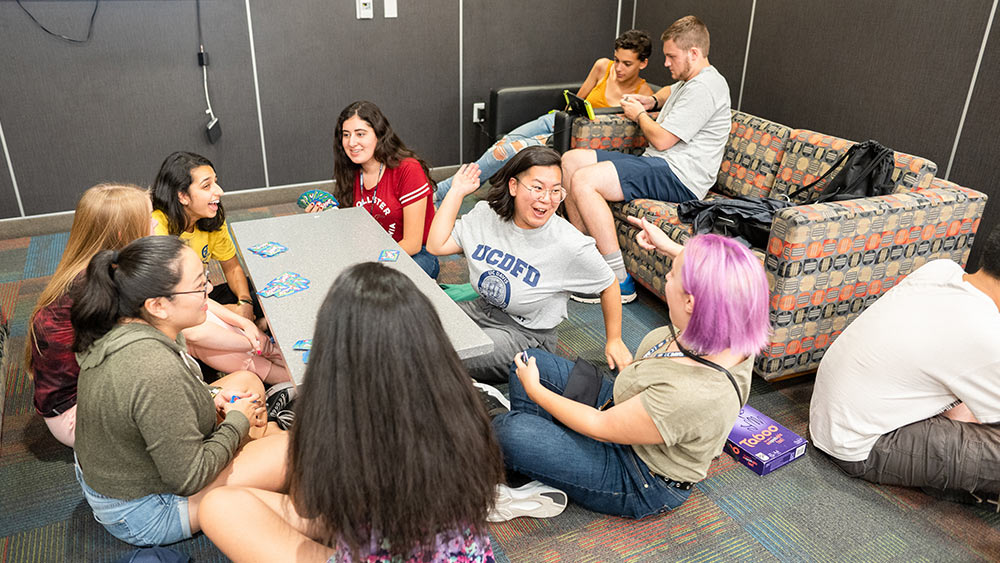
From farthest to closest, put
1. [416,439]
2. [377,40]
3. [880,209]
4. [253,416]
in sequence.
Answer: [377,40]
[880,209]
[253,416]
[416,439]

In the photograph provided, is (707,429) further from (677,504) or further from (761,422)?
(761,422)

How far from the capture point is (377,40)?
4500 millimetres

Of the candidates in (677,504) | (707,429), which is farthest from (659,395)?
(677,504)

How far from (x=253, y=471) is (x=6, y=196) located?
3.32m

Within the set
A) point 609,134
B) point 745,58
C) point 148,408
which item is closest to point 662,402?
point 148,408

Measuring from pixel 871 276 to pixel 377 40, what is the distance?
11.0 feet

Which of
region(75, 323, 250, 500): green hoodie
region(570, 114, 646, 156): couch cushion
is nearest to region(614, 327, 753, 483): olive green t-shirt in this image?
region(75, 323, 250, 500): green hoodie

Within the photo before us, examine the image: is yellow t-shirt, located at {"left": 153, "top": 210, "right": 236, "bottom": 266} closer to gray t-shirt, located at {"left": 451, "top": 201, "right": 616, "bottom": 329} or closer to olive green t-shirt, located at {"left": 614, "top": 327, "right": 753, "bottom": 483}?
gray t-shirt, located at {"left": 451, "top": 201, "right": 616, "bottom": 329}

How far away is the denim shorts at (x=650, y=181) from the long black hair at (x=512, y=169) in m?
1.18

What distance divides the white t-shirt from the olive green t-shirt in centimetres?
59

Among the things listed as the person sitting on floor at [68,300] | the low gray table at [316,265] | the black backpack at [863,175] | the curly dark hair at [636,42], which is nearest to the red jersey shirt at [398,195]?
the low gray table at [316,265]

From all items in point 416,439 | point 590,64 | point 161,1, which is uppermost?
point 161,1

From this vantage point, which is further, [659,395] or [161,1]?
[161,1]

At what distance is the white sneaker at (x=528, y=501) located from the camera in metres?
1.88
